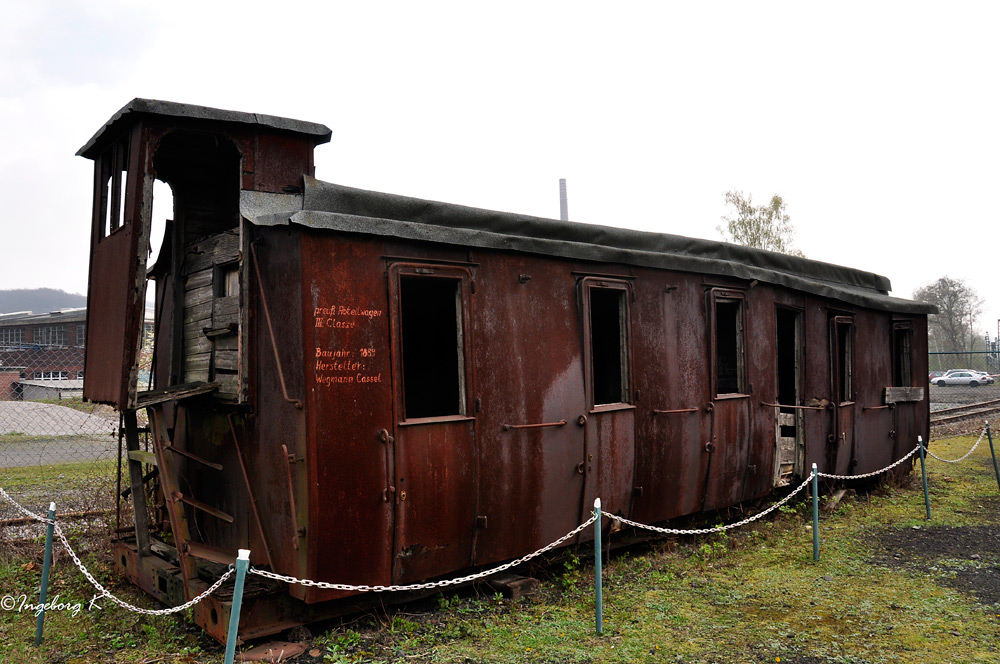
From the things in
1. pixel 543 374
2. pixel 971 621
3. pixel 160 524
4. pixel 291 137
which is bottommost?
pixel 971 621

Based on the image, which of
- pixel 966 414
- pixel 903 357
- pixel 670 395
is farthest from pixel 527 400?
pixel 966 414

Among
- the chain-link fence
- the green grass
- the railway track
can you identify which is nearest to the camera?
the chain-link fence

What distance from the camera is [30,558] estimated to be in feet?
23.8

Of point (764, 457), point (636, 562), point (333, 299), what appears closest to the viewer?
point (333, 299)

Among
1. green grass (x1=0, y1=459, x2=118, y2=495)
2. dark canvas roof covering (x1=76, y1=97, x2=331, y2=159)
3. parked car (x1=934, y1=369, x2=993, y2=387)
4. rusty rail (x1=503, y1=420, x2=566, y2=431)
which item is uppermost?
dark canvas roof covering (x1=76, y1=97, x2=331, y2=159)

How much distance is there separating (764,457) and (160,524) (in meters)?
7.14

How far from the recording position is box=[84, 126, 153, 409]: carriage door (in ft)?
18.9

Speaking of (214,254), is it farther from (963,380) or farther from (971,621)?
(963,380)

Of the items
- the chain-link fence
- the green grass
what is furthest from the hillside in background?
the green grass

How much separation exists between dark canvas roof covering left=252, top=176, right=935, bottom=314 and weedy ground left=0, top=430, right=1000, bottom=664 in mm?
2958

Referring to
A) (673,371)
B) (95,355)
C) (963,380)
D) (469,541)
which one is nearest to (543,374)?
(469,541)

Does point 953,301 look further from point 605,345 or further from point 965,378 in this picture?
point 605,345

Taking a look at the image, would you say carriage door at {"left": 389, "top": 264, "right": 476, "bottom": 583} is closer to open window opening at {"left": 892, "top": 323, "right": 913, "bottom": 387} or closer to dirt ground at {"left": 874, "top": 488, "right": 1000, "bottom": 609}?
dirt ground at {"left": 874, "top": 488, "right": 1000, "bottom": 609}

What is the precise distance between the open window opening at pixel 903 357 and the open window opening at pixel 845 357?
210cm
